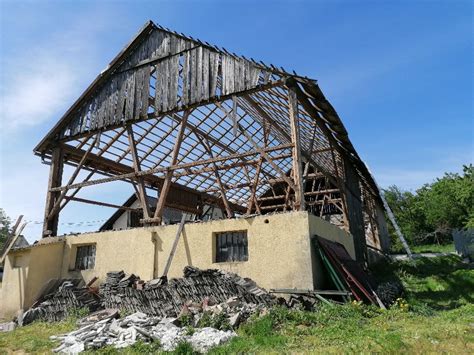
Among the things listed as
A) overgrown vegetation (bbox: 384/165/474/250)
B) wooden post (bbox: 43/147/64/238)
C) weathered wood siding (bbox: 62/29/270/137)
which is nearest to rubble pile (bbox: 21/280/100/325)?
wooden post (bbox: 43/147/64/238)

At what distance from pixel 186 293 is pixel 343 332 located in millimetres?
4749

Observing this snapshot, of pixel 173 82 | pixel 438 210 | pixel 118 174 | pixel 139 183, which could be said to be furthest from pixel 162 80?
pixel 438 210

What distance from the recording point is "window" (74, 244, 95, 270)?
1392cm

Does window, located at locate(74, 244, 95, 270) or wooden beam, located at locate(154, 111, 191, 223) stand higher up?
wooden beam, located at locate(154, 111, 191, 223)

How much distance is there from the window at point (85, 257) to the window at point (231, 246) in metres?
5.51

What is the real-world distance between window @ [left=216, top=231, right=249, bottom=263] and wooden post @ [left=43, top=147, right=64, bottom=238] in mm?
8312

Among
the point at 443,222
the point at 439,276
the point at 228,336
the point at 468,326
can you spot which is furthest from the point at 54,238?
the point at 443,222

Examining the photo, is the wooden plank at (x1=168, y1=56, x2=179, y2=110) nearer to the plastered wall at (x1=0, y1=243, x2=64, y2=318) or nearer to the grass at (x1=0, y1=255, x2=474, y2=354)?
the plastered wall at (x1=0, y1=243, x2=64, y2=318)

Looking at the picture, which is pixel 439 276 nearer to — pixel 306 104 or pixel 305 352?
pixel 306 104

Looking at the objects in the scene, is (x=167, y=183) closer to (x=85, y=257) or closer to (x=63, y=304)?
(x=85, y=257)

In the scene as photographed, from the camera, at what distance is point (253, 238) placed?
1084 centimetres

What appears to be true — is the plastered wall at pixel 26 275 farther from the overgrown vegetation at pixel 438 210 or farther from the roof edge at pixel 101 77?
the overgrown vegetation at pixel 438 210

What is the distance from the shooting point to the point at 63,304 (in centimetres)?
1210

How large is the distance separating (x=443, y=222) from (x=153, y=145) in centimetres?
4096
